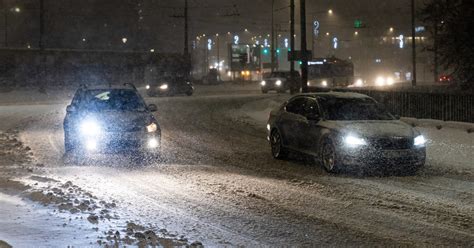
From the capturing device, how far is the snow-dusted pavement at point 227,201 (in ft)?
24.3

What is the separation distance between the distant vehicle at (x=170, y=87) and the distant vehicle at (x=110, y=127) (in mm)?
32539

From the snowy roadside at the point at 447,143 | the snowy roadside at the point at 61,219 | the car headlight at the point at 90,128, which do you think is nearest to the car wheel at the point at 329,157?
the snowy roadside at the point at 447,143

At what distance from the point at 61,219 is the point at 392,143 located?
639cm

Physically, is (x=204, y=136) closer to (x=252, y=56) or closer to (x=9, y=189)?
(x=9, y=189)

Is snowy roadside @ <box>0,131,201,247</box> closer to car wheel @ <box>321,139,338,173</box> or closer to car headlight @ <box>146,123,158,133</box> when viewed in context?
car headlight @ <box>146,123,158,133</box>

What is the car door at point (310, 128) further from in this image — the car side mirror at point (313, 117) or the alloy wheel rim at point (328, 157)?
the alloy wheel rim at point (328, 157)

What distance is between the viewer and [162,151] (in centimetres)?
1581

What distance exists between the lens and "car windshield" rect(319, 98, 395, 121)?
43.3 ft

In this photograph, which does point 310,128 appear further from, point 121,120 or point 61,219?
point 61,219

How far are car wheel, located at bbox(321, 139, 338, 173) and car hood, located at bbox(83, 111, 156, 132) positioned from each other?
13.9 ft

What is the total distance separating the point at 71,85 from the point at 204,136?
49.2 metres

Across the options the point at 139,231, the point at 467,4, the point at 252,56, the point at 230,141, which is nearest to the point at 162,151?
the point at 230,141

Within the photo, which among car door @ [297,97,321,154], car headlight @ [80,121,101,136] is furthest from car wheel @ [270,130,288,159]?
car headlight @ [80,121,101,136]

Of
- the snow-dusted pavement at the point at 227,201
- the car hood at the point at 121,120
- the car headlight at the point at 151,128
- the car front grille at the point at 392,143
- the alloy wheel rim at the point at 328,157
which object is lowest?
the snow-dusted pavement at the point at 227,201
